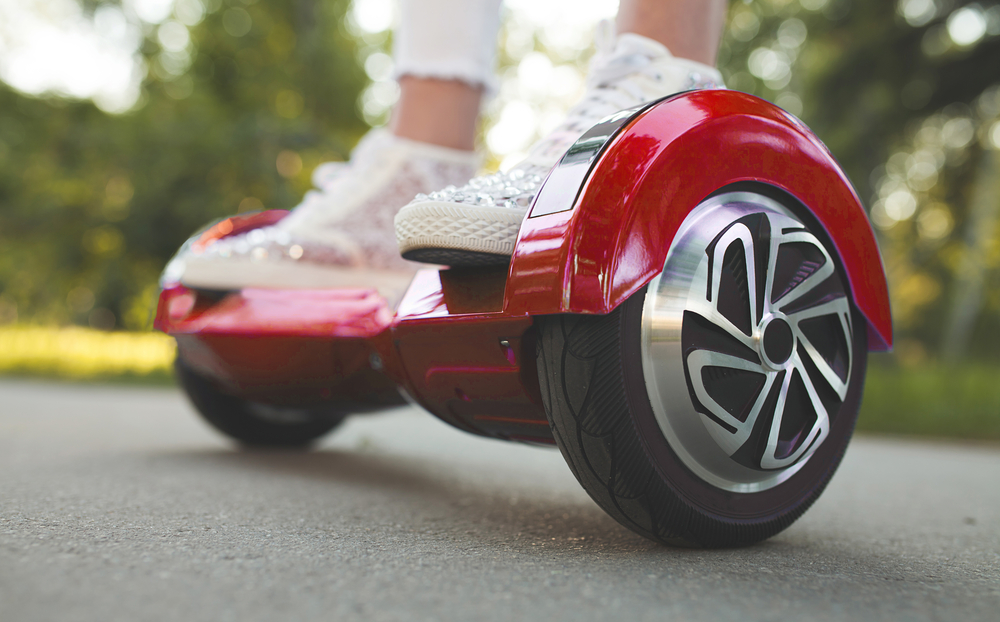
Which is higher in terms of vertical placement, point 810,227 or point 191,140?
point 191,140

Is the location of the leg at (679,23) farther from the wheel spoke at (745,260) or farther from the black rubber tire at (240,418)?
the black rubber tire at (240,418)

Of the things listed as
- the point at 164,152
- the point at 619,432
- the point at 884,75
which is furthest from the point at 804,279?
the point at 164,152

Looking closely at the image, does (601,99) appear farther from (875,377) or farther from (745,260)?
(875,377)

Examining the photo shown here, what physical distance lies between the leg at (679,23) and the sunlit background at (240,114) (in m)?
6.51

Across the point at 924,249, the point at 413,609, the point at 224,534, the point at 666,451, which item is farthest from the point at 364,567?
the point at 924,249

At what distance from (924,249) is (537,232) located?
20010 millimetres

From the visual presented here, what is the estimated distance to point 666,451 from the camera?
1115 millimetres

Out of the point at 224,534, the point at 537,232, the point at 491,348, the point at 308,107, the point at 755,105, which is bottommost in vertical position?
the point at 224,534

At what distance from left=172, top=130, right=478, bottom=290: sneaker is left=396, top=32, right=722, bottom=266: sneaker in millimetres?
574

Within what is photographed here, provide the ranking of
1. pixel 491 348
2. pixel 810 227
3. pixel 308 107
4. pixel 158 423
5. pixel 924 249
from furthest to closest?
pixel 924 249 → pixel 308 107 → pixel 158 423 → pixel 810 227 → pixel 491 348

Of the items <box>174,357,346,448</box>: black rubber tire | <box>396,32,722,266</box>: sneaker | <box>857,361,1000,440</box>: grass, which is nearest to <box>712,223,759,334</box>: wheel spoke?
<box>396,32,722,266</box>: sneaker

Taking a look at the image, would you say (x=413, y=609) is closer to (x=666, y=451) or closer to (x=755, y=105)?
(x=666, y=451)

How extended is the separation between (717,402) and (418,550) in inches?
19.4

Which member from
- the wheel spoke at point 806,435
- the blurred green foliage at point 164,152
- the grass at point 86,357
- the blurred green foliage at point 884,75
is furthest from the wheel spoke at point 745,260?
the blurred green foliage at point 164,152
